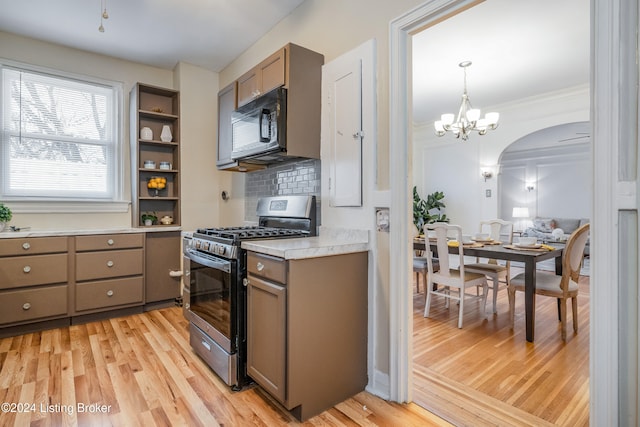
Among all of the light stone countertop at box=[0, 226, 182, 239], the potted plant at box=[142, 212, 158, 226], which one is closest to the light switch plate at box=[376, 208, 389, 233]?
the light stone countertop at box=[0, 226, 182, 239]

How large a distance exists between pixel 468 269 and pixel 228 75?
136 inches

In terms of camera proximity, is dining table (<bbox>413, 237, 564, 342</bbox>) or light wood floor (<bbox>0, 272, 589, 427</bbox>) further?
dining table (<bbox>413, 237, 564, 342</bbox>)

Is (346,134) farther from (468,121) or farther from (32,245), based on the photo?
(32,245)

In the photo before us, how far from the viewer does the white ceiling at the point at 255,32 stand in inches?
105

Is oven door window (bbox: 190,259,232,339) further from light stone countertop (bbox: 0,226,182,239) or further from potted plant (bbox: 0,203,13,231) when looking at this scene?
potted plant (bbox: 0,203,13,231)

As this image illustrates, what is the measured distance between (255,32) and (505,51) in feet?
8.40

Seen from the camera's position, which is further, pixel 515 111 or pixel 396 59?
pixel 515 111

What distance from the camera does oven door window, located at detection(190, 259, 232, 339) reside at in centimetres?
200

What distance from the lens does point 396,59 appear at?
184 centimetres

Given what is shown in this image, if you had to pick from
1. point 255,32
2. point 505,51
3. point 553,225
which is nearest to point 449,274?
point 505,51

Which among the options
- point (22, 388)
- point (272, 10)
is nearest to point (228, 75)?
point (272, 10)

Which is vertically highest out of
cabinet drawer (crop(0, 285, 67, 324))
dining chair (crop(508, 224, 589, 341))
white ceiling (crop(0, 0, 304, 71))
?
white ceiling (crop(0, 0, 304, 71))

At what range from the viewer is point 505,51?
3.44 metres

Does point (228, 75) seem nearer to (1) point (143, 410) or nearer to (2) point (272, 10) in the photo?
(2) point (272, 10)
